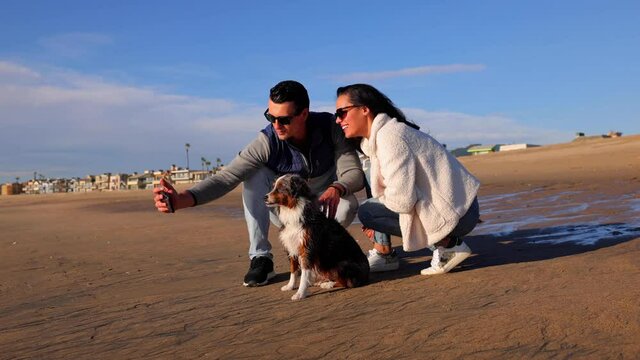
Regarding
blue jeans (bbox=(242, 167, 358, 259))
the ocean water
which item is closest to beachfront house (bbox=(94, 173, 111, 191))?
the ocean water

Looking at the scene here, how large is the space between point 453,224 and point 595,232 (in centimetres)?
298

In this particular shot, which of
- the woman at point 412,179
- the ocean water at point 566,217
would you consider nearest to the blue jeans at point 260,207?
the woman at point 412,179

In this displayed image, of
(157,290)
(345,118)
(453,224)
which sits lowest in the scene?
(157,290)

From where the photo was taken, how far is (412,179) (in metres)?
4.66

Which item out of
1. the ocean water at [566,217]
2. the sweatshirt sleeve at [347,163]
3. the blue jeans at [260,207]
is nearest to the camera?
the sweatshirt sleeve at [347,163]

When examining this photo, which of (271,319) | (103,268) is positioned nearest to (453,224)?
(271,319)

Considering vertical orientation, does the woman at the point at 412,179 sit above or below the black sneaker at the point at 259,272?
above

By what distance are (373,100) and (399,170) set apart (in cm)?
71

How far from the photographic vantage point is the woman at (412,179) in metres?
4.67

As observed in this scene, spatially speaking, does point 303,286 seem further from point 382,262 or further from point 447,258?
point 447,258

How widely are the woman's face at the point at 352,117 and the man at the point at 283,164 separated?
50 cm

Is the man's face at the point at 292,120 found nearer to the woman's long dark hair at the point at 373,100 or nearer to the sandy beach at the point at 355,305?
the woman's long dark hair at the point at 373,100

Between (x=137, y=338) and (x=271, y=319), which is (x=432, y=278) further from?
(x=137, y=338)

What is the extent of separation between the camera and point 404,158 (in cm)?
462
